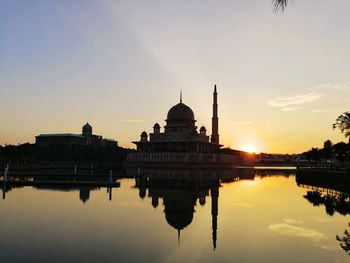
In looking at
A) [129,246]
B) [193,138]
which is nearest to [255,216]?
[129,246]

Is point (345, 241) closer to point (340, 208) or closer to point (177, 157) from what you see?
point (340, 208)

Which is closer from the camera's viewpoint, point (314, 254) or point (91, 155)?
point (314, 254)

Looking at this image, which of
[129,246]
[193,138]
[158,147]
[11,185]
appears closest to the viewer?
[129,246]

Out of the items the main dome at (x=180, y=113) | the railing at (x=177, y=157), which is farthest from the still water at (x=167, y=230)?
the main dome at (x=180, y=113)

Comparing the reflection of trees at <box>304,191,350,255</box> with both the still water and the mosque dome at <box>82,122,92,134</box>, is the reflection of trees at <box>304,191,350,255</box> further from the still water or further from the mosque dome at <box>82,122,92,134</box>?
the mosque dome at <box>82,122,92,134</box>

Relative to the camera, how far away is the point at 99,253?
12.2 m

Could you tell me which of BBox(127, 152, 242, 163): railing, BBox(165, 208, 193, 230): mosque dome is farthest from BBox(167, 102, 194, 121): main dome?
BBox(165, 208, 193, 230): mosque dome

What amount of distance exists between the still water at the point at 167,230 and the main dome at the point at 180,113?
87307mm

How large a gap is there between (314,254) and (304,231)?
13.0 ft

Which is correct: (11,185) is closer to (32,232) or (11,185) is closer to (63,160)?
(32,232)

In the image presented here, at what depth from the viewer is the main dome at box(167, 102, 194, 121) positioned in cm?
11317

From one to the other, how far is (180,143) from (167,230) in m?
94.8

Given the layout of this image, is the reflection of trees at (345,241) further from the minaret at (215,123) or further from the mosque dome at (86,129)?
the mosque dome at (86,129)

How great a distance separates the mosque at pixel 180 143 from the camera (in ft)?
346
